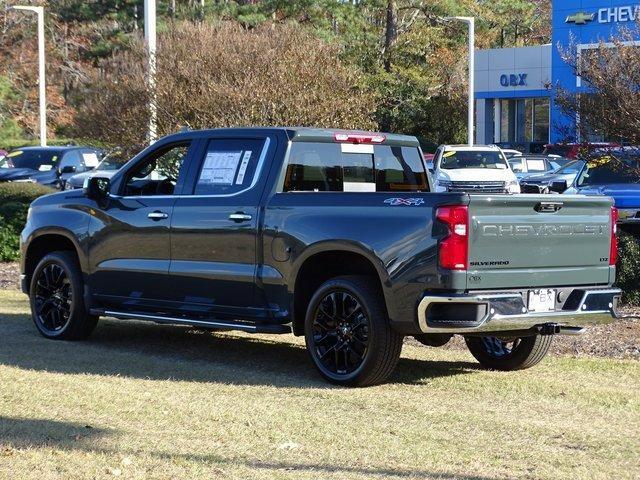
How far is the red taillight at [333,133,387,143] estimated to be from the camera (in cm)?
952

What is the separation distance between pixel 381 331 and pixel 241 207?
5.36 feet

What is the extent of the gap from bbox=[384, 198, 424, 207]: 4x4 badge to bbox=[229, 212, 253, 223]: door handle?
1.33 metres

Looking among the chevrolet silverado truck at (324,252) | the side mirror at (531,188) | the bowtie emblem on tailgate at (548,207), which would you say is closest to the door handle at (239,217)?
the chevrolet silverado truck at (324,252)

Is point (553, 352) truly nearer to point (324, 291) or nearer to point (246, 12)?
point (324, 291)

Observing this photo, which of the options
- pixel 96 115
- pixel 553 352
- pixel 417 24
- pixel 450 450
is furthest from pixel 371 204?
pixel 417 24

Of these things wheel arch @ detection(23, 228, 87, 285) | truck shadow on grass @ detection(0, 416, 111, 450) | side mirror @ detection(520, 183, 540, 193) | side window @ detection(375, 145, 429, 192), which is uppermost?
side window @ detection(375, 145, 429, 192)

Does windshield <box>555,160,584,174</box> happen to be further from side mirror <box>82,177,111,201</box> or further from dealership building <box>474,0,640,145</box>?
side mirror <box>82,177,111,201</box>

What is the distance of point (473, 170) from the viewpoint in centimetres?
2994

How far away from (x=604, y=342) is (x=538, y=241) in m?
3.58

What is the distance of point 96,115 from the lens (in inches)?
797

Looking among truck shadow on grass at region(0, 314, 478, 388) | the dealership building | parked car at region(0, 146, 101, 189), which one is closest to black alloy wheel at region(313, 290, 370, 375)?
truck shadow on grass at region(0, 314, 478, 388)

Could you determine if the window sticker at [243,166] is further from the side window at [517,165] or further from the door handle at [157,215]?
the side window at [517,165]

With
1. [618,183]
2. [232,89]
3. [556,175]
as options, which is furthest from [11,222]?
[556,175]

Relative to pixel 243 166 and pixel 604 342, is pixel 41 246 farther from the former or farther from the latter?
pixel 604 342
